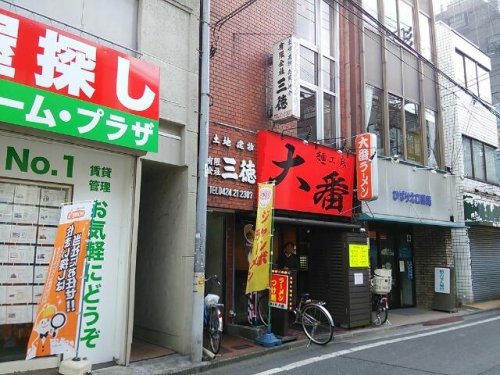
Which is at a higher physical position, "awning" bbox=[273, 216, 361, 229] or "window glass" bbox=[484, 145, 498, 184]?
"window glass" bbox=[484, 145, 498, 184]

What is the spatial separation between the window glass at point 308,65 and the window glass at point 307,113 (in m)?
0.35

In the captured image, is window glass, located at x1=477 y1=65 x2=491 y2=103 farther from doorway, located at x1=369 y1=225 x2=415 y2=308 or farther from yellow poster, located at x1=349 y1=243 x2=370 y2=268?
yellow poster, located at x1=349 y1=243 x2=370 y2=268

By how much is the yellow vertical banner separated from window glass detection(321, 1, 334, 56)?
5862 millimetres

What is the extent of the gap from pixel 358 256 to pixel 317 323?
281 centimetres

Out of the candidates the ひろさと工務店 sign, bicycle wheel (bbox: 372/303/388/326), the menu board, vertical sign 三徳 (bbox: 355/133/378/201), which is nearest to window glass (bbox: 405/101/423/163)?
vertical sign 三徳 (bbox: 355/133/378/201)

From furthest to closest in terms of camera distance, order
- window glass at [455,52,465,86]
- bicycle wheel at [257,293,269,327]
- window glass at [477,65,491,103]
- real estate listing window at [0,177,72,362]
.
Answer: window glass at [477,65,491,103] < window glass at [455,52,465,86] < bicycle wheel at [257,293,269,327] < real estate listing window at [0,177,72,362]

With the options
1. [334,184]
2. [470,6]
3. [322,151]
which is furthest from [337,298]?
[470,6]

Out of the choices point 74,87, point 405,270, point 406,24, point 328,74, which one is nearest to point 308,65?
point 328,74

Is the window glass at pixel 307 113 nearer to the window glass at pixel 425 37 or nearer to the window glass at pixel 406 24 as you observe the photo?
the window glass at pixel 406 24

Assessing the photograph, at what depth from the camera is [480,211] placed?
16906 mm

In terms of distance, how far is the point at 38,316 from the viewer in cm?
555

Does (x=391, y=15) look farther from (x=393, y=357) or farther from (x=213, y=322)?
(x=213, y=322)

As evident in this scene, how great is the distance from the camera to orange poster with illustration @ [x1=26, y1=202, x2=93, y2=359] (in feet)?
18.4

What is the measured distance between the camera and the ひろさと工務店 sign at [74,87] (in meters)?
6.14
